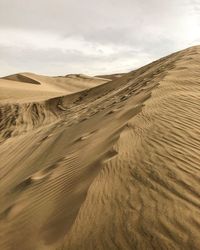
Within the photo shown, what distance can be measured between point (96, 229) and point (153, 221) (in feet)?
1.70

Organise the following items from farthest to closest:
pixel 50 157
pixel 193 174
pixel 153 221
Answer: pixel 50 157 → pixel 193 174 → pixel 153 221

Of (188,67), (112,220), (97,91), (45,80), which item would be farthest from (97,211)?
(45,80)

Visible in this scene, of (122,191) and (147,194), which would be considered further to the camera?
(122,191)

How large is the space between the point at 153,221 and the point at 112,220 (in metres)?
0.38

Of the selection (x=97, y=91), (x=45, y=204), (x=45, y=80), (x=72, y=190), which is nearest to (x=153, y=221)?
(x=72, y=190)

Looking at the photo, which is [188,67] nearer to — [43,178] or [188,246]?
[43,178]

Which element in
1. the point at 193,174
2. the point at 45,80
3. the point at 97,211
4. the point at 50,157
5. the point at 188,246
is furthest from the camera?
the point at 45,80

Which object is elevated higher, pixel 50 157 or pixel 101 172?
pixel 101 172

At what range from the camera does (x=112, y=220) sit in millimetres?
3643

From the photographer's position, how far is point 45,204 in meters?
4.63

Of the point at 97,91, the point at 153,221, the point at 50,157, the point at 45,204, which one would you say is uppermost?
the point at 153,221

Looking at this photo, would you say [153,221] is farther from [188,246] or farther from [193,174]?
[193,174]

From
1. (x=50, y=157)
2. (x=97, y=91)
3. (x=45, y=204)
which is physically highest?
(x=45, y=204)

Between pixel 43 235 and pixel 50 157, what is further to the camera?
pixel 50 157
